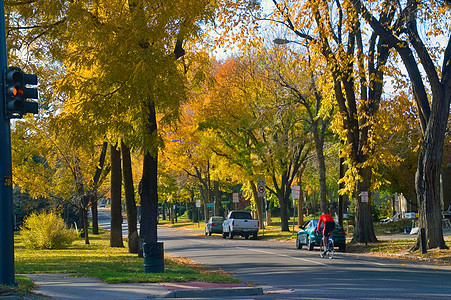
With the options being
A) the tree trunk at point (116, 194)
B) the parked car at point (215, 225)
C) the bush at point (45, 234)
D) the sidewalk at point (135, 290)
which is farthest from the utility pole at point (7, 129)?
the parked car at point (215, 225)

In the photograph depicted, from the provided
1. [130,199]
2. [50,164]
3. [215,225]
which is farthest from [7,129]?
[215,225]

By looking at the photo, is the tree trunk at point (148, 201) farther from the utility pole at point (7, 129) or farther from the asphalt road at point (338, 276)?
the utility pole at point (7, 129)

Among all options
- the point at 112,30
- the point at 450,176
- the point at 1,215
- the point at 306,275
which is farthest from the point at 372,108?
the point at 450,176

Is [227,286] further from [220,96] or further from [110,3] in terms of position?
[220,96]

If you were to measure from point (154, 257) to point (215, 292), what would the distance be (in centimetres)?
368

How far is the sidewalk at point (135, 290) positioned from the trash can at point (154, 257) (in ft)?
5.90

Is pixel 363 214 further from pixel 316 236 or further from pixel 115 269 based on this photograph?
pixel 115 269

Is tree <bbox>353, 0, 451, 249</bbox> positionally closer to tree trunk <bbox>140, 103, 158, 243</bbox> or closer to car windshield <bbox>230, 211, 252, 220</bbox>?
tree trunk <bbox>140, 103, 158, 243</bbox>

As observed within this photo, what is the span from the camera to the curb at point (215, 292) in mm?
12422

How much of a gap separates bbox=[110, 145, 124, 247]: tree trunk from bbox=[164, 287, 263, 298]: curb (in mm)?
15729

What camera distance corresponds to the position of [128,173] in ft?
80.9

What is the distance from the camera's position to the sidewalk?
12.0 m

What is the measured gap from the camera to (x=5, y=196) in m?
11.7

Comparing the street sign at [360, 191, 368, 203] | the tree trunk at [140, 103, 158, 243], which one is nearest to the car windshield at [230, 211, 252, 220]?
the street sign at [360, 191, 368, 203]
